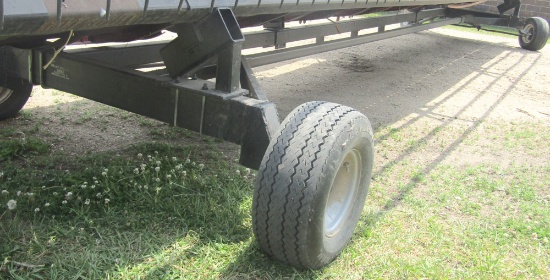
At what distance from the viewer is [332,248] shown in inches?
107

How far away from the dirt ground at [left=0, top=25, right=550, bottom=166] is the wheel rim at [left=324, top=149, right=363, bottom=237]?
151 centimetres

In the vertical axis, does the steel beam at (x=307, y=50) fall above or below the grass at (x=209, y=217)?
above

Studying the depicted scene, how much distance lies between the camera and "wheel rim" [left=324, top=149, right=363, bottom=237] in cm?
281

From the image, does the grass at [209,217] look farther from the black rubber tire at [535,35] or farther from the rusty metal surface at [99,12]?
the black rubber tire at [535,35]

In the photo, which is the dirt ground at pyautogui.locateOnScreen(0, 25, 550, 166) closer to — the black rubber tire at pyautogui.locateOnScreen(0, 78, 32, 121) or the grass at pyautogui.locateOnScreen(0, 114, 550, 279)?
the black rubber tire at pyautogui.locateOnScreen(0, 78, 32, 121)

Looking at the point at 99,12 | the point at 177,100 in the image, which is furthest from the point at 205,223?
the point at 99,12

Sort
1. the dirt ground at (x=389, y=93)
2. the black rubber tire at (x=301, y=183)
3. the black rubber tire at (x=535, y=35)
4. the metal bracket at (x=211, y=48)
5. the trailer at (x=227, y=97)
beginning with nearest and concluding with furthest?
1. the trailer at (x=227, y=97)
2. the black rubber tire at (x=301, y=183)
3. the metal bracket at (x=211, y=48)
4. the dirt ground at (x=389, y=93)
5. the black rubber tire at (x=535, y=35)

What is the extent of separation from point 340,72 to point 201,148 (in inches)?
155

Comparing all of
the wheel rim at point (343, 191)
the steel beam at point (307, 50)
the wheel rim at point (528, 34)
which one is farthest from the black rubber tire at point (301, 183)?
the wheel rim at point (528, 34)

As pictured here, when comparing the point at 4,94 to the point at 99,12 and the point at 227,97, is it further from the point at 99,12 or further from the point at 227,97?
the point at 99,12

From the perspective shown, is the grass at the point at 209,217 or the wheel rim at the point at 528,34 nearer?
the grass at the point at 209,217

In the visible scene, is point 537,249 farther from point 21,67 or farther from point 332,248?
point 21,67

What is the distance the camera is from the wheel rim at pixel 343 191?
9.22ft

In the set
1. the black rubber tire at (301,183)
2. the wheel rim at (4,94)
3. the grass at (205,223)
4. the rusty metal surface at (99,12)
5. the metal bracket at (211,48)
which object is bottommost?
the grass at (205,223)
